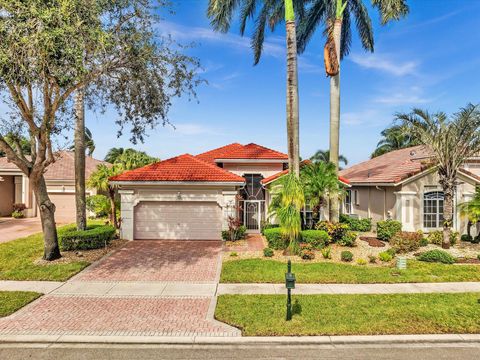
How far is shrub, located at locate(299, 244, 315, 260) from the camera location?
1373cm

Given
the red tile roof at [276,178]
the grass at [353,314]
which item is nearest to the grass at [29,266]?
the grass at [353,314]

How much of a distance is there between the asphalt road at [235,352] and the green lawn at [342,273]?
161 inches

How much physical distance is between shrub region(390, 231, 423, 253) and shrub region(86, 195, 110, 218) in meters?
16.6

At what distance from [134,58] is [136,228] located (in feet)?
31.0

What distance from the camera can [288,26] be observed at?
15.0 m

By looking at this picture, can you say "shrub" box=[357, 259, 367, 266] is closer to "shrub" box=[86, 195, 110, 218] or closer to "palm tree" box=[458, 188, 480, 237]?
"palm tree" box=[458, 188, 480, 237]

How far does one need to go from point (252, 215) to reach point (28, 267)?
1217 centimetres

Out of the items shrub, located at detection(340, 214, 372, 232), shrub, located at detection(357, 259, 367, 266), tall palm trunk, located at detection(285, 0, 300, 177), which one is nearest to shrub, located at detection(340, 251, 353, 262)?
shrub, located at detection(357, 259, 367, 266)

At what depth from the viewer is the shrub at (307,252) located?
13734 mm

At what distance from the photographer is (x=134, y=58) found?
11.8 metres

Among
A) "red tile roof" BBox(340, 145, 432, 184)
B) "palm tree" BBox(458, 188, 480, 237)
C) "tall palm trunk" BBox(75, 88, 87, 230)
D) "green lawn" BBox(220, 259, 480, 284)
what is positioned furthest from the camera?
"red tile roof" BBox(340, 145, 432, 184)

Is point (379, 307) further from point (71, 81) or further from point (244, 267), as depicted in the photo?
point (71, 81)

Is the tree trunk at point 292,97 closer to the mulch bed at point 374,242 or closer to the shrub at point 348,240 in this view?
the shrub at point 348,240

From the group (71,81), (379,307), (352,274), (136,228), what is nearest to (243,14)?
(71,81)
